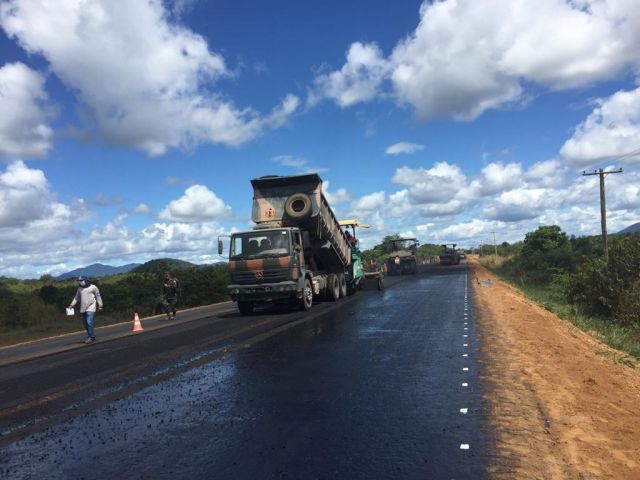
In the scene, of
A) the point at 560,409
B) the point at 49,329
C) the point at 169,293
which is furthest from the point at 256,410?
A: the point at 49,329

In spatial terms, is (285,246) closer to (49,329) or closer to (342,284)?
(342,284)

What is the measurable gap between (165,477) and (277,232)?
38.2ft

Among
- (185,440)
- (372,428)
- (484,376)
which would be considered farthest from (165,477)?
(484,376)

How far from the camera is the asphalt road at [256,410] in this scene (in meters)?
4.28

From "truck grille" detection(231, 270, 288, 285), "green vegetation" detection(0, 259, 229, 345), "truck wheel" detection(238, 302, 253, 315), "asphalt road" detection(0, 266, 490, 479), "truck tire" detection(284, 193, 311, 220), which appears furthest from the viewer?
"green vegetation" detection(0, 259, 229, 345)

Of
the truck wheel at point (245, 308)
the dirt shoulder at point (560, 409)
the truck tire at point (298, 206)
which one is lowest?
the dirt shoulder at point (560, 409)

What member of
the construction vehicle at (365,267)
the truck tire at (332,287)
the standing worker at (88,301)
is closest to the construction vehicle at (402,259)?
the construction vehicle at (365,267)

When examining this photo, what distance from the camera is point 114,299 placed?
24203 millimetres

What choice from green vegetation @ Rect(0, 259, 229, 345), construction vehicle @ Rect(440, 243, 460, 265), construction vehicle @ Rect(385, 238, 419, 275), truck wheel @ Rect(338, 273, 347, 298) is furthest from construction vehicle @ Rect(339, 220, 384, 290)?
construction vehicle @ Rect(440, 243, 460, 265)

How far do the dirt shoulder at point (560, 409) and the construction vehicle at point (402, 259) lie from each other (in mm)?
31358

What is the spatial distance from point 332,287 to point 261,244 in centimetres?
459

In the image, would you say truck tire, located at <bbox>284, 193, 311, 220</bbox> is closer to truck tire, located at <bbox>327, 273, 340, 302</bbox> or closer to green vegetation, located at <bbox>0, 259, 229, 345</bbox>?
truck tire, located at <bbox>327, 273, 340, 302</bbox>

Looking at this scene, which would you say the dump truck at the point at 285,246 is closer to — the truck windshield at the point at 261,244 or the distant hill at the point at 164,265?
the truck windshield at the point at 261,244

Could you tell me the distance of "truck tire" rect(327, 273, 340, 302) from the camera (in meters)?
19.1
